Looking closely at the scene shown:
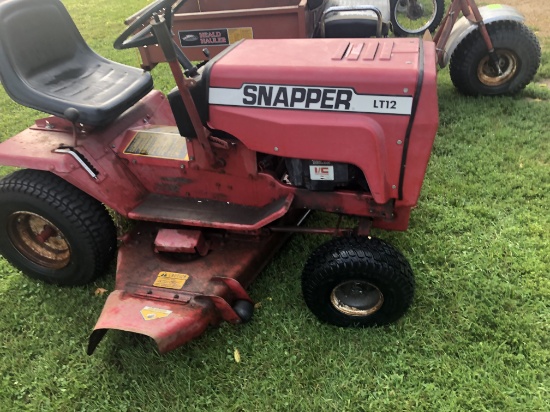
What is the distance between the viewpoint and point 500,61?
4227mm

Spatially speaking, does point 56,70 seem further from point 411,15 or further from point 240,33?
point 411,15

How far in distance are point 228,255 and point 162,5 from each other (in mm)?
1276

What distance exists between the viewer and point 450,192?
3236 mm

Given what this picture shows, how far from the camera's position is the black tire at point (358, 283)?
219 centimetres

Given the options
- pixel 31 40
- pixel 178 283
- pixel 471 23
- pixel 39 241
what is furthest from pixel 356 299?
pixel 471 23

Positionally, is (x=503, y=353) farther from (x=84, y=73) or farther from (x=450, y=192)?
(x=84, y=73)

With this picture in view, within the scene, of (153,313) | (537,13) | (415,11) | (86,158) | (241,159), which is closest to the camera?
(153,313)

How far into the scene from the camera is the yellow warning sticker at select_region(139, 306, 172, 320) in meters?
2.26

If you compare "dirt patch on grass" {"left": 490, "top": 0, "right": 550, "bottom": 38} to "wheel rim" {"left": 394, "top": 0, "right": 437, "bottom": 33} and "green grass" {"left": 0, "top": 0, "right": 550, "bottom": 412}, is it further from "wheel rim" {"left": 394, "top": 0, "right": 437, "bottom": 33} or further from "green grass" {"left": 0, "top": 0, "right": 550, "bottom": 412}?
"green grass" {"left": 0, "top": 0, "right": 550, "bottom": 412}

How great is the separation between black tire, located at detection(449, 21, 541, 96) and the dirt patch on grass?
1715 mm

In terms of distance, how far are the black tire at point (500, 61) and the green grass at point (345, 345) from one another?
5.03ft

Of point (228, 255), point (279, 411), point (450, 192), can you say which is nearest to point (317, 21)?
point (450, 192)

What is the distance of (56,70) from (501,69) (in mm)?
3636

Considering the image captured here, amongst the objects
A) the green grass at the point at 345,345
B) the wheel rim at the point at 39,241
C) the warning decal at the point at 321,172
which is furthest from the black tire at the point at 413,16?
the wheel rim at the point at 39,241
